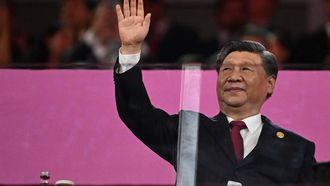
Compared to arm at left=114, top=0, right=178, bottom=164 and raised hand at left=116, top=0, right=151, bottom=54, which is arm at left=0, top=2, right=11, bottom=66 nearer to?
raised hand at left=116, top=0, right=151, bottom=54

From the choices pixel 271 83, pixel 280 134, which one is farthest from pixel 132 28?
pixel 280 134

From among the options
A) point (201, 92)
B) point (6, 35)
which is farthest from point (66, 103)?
point (6, 35)

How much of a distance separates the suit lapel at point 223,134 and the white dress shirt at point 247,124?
0.14ft

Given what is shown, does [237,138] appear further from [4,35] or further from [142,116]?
[4,35]

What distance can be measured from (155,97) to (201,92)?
166 mm

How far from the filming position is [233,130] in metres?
3.98

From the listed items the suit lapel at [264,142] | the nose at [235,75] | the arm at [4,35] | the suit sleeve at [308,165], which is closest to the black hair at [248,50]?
the nose at [235,75]

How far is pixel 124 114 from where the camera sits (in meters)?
3.90

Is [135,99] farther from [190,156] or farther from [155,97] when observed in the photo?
[190,156]

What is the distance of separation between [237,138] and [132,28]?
559 millimetres

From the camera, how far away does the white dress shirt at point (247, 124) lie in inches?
154

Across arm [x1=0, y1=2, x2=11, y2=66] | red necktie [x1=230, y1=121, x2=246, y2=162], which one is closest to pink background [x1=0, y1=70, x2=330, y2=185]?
red necktie [x1=230, y1=121, x2=246, y2=162]

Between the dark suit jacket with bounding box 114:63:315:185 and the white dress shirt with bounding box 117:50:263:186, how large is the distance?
2 cm

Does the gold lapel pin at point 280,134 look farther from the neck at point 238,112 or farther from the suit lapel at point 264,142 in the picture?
the neck at point 238,112
